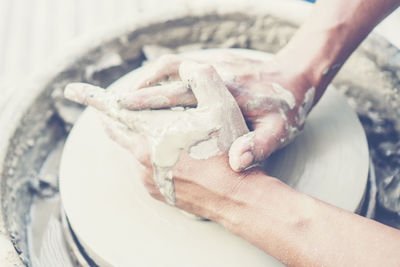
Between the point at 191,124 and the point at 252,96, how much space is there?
23cm

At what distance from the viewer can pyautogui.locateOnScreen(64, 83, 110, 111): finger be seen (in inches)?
44.9

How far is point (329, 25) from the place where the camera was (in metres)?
1.31

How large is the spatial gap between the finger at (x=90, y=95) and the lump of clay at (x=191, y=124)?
19 mm

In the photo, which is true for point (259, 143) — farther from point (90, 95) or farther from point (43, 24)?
point (43, 24)

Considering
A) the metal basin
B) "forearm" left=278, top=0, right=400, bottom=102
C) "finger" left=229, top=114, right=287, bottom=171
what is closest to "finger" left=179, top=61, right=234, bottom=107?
"finger" left=229, top=114, right=287, bottom=171

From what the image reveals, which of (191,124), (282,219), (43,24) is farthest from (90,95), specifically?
(43,24)

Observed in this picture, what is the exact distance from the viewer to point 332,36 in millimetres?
1301

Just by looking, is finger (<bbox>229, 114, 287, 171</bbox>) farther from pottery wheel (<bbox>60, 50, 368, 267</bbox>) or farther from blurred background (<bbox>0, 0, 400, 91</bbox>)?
blurred background (<bbox>0, 0, 400, 91</bbox>)

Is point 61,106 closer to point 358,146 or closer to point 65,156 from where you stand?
point 65,156

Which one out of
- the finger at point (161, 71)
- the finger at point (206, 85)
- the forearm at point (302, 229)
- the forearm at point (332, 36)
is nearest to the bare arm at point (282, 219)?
the forearm at point (302, 229)

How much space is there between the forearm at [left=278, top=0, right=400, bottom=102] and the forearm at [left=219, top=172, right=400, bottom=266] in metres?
0.43

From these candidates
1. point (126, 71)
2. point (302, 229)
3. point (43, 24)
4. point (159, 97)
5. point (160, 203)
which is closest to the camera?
point (302, 229)

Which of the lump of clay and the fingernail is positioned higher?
the lump of clay

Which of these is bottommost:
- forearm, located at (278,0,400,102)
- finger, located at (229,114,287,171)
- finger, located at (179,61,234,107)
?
finger, located at (229,114,287,171)
